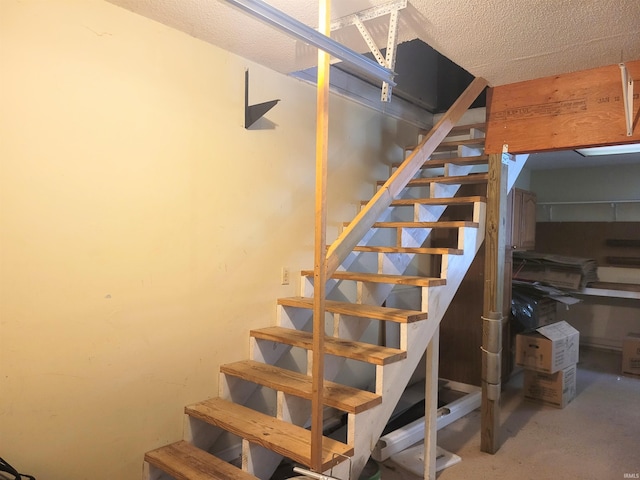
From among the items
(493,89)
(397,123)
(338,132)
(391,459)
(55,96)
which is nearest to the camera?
(55,96)

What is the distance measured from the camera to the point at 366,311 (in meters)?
2.46

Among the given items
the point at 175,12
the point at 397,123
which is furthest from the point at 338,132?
the point at 175,12

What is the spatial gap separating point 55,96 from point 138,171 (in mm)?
458

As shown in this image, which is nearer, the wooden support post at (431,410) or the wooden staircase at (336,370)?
the wooden staircase at (336,370)

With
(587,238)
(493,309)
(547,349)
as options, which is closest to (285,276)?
(493,309)

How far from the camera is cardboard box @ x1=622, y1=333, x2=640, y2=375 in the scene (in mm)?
4586

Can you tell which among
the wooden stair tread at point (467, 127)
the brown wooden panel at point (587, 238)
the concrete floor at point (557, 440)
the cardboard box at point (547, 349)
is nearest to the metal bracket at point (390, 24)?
the wooden stair tread at point (467, 127)

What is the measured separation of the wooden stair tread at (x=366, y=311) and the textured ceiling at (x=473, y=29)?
4.68ft

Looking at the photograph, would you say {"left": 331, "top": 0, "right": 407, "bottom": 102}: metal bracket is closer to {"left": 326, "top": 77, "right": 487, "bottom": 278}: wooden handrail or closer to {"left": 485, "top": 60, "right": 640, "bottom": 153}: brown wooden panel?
{"left": 326, "top": 77, "right": 487, "bottom": 278}: wooden handrail

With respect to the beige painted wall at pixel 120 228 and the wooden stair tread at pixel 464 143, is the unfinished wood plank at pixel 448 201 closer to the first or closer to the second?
the wooden stair tread at pixel 464 143

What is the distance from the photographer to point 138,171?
7.05ft

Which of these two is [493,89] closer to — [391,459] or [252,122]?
[252,122]

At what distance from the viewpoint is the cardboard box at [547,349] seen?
3.73 m

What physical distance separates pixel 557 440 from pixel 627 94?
92.3 inches
